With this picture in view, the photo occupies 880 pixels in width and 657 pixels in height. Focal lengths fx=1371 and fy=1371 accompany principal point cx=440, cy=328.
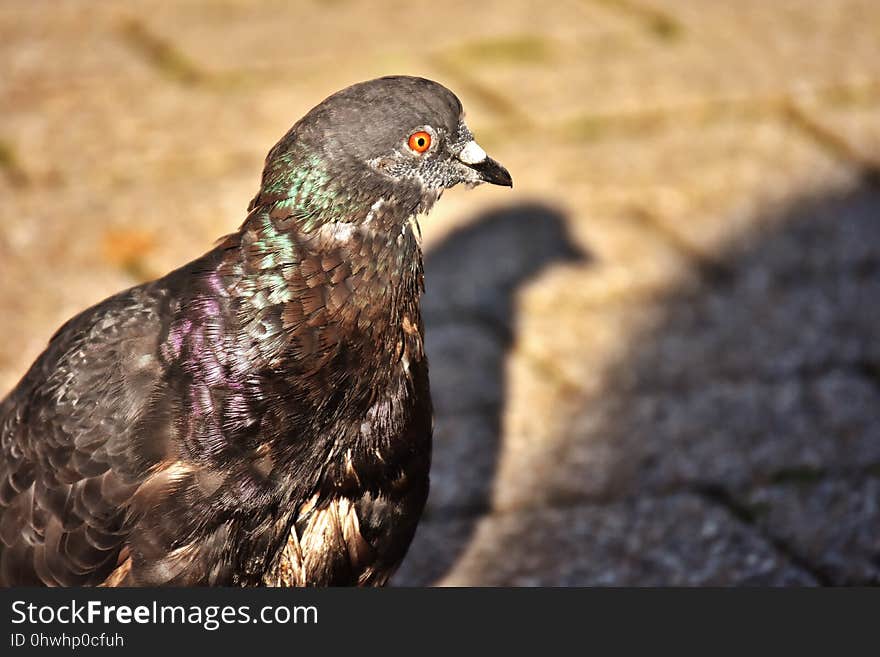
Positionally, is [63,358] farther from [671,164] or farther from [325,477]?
[671,164]

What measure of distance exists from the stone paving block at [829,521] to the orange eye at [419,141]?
186 cm

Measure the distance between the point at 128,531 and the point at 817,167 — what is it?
14.1 feet

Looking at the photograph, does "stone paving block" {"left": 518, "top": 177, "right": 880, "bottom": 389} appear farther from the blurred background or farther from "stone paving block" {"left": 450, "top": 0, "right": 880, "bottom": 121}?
"stone paving block" {"left": 450, "top": 0, "right": 880, "bottom": 121}

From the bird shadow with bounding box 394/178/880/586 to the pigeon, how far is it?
1.00 m

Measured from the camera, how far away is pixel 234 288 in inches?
126

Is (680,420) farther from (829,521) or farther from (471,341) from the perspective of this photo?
(471,341)

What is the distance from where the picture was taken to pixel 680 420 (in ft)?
16.1

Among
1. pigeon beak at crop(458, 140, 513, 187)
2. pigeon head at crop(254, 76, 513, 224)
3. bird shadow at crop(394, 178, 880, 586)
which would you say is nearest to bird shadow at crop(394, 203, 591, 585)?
bird shadow at crop(394, 178, 880, 586)

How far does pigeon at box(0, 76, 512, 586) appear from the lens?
3.17m

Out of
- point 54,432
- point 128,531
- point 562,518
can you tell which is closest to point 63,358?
point 54,432

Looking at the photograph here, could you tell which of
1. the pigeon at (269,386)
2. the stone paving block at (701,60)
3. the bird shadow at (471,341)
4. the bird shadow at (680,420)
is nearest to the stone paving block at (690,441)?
the bird shadow at (680,420)

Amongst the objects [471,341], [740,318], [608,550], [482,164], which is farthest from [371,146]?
[740,318]

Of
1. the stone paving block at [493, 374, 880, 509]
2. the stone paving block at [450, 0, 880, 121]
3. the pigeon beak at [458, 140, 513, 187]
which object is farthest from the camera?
the stone paving block at [450, 0, 880, 121]

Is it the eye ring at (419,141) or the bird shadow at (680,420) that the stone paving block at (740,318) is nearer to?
the bird shadow at (680,420)
